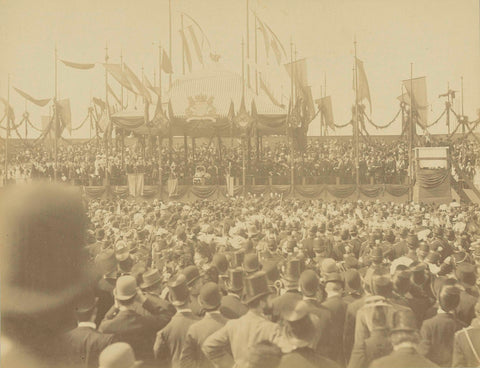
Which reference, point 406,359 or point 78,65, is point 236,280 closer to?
Result: point 406,359

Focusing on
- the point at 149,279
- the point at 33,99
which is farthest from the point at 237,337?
the point at 33,99

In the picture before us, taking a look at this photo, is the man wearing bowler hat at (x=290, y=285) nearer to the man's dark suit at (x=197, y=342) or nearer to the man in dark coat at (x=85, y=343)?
the man's dark suit at (x=197, y=342)

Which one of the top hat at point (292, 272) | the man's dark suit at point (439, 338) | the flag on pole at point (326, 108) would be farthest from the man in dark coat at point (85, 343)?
the flag on pole at point (326, 108)

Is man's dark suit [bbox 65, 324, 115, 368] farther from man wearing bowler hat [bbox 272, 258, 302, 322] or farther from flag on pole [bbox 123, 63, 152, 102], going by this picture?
flag on pole [bbox 123, 63, 152, 102]

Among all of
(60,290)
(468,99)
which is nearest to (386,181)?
(468,99)

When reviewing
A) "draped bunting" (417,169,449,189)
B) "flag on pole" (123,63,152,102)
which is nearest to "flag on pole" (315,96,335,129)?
"draped bunting" (417,169,449,189)

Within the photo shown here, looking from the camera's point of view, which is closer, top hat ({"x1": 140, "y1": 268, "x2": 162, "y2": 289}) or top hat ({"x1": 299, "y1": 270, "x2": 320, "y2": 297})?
top hat ({"x1": 299, "y1": 270, "x2": 320, "y2": 297})
